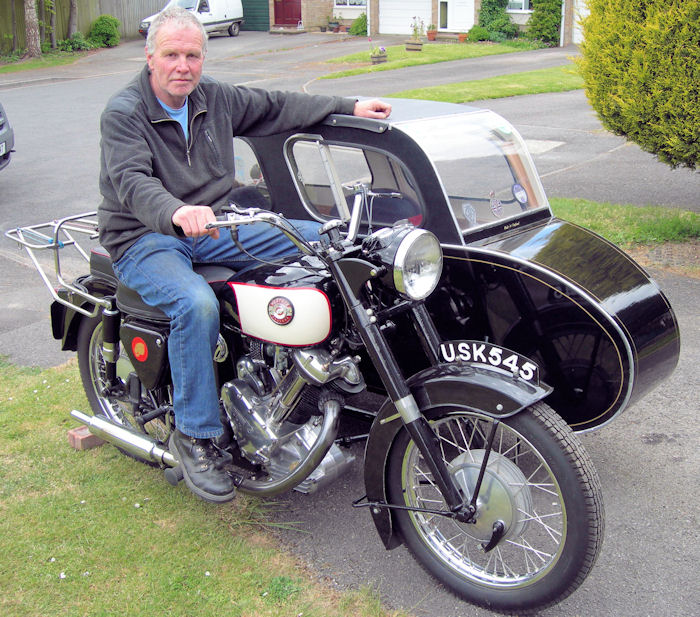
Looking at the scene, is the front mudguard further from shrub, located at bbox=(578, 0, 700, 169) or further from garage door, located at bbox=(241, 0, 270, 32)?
garage door, located at bbox=(241, 0, 270, 32)

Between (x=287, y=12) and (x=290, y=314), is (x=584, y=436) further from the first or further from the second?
(x=287, y=12)

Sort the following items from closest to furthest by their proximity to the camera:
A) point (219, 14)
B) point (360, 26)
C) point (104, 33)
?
point (104, 33) → point (219, 14) → point (360, 26)

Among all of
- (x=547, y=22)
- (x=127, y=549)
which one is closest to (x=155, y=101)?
(x=127, y=549)

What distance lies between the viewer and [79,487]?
12.5ft

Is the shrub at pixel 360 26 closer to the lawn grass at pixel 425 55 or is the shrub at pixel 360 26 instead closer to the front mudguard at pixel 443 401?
the lawn grass at pixel 425 55

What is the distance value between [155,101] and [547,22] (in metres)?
24.4

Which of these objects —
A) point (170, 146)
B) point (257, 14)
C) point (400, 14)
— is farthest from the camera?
point (257, 14)

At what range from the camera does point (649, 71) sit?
643 centimetres

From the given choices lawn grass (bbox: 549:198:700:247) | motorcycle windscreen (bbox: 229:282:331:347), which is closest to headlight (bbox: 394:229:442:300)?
motorcycle windscreen (bbox: 229:282:331:347)

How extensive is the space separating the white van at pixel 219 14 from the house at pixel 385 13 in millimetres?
1211

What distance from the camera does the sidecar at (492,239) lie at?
3398 millimetres

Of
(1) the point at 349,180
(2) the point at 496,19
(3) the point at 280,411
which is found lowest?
(3) the point at 280,411

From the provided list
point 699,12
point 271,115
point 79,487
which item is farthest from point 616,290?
point 699,12

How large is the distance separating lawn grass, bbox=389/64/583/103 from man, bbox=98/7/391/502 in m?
11.3
